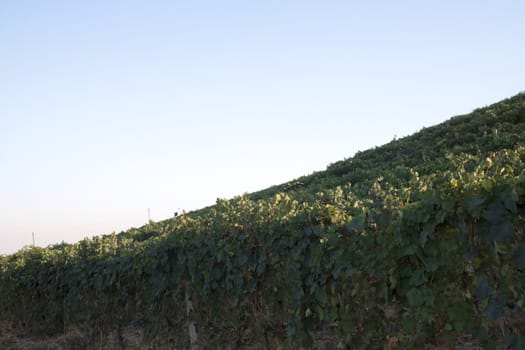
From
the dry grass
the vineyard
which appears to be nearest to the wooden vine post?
the vineyard

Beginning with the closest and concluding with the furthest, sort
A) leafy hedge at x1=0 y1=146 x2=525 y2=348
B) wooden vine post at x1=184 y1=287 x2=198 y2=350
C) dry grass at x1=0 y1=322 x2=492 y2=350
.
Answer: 1. leafy hedge at x1=0 y1=146 x2=525 y2=348
2. wooden vine post at x1=184 y1=287 x2=198 y2=350
3. dry grass at x1=0 y1=322 x2=492 y2=350

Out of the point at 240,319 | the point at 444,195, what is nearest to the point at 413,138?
the point at 240,319

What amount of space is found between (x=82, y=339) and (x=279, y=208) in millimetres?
5408

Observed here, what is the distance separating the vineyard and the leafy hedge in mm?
12

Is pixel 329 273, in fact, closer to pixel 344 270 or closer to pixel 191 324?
pixel 344 270

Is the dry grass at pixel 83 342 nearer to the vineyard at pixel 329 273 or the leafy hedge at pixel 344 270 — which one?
the vineyard at pixel 329 273

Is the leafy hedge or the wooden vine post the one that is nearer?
the leafy hedge

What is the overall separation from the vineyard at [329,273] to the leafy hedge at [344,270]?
12 mm

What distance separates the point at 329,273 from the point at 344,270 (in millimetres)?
208

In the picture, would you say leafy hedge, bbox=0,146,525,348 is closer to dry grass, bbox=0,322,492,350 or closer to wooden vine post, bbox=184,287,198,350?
wooden vine post, bbox=184,287,198,350

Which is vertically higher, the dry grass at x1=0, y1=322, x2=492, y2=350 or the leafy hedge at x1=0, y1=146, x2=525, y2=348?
the leafy hedge at x1=0, y1=146, x2=525, y2=348

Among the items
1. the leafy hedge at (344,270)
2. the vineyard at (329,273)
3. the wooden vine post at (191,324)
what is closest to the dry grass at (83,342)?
the vineyard at (329,273)

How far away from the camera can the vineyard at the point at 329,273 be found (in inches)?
154

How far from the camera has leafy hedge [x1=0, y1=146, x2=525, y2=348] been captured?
3.88 meters
